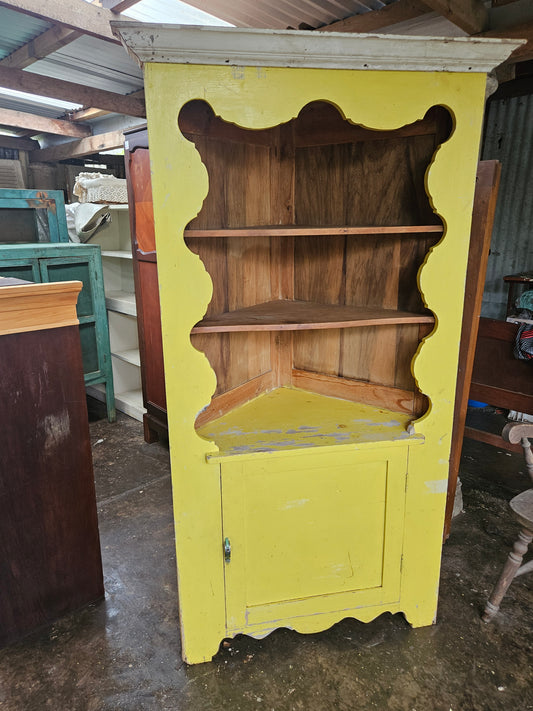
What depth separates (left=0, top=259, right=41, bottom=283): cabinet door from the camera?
124 inches

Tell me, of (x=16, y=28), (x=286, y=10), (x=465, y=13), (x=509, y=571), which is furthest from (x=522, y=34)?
(x=16, y=28)

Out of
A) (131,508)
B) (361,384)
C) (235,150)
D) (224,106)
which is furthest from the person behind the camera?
(131,508)

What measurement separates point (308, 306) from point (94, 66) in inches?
142

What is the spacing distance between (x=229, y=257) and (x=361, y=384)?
2.40ft

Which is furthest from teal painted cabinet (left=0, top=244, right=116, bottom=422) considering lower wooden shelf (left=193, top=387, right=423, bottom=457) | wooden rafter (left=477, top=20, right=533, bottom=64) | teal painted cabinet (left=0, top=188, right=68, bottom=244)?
wooden rafter (left=477, top=20, right=533, bottom=64)

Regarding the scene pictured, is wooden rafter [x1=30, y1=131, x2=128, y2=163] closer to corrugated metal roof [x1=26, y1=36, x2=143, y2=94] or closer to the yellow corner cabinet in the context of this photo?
corrugated metal roof [x1=26, y1=36, x2=143, y2=94]

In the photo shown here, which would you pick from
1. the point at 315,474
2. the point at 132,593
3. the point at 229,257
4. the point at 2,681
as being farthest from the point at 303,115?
the point at 2,681

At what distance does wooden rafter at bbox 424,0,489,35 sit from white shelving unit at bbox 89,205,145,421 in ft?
8.05

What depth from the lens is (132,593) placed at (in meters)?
2.06

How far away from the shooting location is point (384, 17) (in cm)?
283

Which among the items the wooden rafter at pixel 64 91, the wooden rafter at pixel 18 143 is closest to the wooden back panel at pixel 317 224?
the wooden rafter at pixel 64 91

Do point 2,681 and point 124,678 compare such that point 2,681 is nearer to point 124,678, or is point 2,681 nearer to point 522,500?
point 124,678

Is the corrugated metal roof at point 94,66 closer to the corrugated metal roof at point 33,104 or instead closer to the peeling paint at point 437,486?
the corrugated metal roof at point 33,104

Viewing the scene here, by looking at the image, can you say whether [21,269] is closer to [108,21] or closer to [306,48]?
[108,21]
